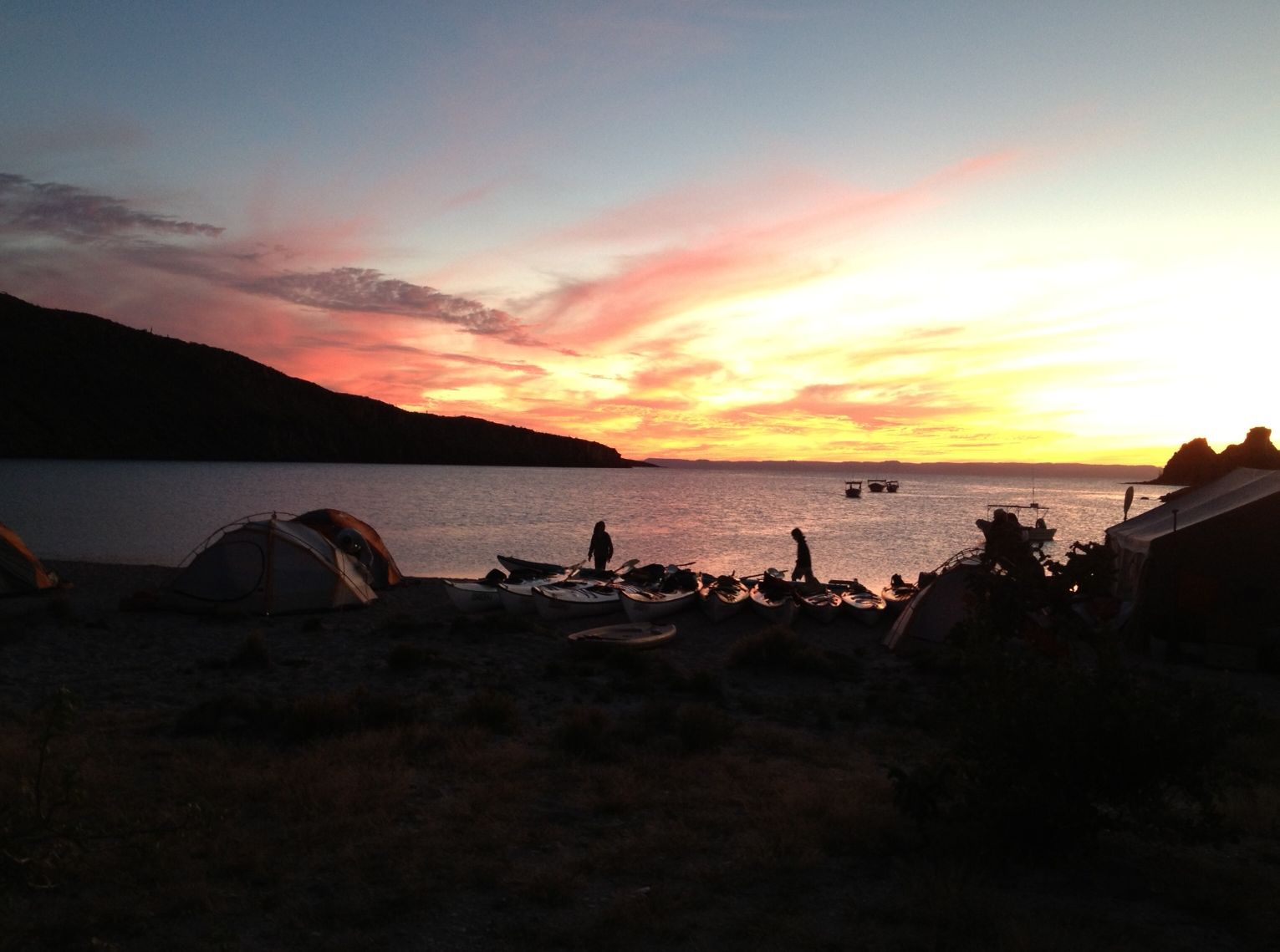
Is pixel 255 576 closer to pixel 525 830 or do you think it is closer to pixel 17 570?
pixel 17 570

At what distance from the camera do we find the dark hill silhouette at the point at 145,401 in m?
120

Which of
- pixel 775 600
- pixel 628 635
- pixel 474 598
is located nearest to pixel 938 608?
pixel 775 600

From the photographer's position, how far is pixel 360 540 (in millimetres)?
23766

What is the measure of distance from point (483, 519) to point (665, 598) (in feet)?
144

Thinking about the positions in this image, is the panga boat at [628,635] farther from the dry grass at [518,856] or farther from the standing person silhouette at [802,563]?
the standing person silhouette at [802,563]

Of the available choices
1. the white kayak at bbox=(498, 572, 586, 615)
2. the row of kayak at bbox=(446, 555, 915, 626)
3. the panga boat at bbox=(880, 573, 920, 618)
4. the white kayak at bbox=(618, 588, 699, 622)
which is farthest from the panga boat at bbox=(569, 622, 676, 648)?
the panga boat at bbox=(880, 573, 920, 618)

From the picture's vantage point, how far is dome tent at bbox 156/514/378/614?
704 inches

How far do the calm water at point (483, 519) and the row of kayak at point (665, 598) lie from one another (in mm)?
12851

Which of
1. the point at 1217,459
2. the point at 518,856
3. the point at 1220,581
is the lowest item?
the point at 518,856

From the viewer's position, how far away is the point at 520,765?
8.42m

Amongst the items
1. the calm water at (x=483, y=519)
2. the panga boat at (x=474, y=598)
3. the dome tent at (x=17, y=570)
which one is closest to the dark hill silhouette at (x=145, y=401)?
the calm water at (x=483, y=519)

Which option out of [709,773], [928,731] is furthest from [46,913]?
[928,731]

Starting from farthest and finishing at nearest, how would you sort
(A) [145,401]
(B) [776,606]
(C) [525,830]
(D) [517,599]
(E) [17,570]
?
(A) [145,401]
(E) [17,570]
(D) [517,599]
(B) [776,606]
(C) [525,830]

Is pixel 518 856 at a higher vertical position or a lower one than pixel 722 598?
lower
